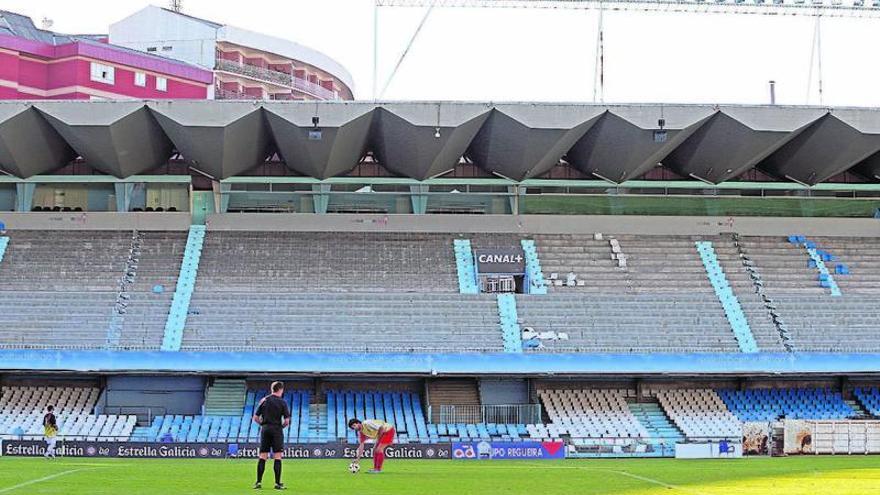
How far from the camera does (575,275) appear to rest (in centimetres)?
4738

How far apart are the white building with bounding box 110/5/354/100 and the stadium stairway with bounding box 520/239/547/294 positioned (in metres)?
37.3

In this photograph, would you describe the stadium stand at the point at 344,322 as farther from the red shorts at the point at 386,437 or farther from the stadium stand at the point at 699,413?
the red shorts at the point at 386,437

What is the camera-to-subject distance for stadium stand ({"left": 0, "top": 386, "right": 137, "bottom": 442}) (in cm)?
3844

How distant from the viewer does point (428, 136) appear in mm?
45375

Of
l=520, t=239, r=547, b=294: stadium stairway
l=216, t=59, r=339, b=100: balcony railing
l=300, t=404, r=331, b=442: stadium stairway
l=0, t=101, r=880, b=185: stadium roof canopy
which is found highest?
l=216, t=59, r=339, b=100: balcony railing

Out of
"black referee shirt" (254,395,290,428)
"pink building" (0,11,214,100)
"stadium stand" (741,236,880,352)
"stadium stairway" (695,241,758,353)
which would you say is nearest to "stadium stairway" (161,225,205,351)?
"stadium stairway" (695,241,758,353)

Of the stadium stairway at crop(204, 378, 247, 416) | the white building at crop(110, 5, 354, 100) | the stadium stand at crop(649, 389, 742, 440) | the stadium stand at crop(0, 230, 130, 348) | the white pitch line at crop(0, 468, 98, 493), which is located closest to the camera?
the white pitch line at crop(0, 468, 98, 493)

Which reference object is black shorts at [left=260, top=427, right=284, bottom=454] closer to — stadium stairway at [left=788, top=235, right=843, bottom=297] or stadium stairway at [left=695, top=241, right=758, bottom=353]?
stadium stairway at [left=695, top=241, right=758, bottom=353]

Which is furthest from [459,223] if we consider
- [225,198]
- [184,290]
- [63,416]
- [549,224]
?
[63,416]

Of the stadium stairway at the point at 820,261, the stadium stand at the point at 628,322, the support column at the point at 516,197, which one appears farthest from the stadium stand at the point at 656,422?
the support column at the point at 516,197

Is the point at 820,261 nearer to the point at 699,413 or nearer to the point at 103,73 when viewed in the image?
the point at 699,413

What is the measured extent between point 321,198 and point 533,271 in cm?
883

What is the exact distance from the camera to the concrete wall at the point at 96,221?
4816 cm

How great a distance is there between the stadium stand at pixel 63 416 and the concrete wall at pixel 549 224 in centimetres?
970
